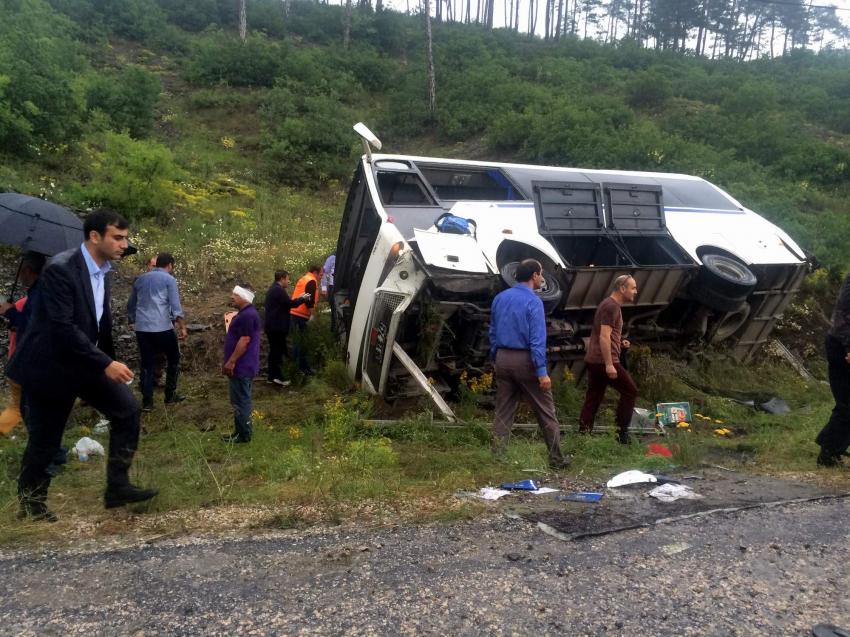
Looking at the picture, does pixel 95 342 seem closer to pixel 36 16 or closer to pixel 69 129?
pixel 69 129

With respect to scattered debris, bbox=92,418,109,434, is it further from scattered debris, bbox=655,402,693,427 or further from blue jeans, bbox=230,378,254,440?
scattered debris, bbox=655,402,693,427

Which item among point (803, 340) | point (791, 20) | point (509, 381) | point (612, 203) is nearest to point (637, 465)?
point (509, 381)

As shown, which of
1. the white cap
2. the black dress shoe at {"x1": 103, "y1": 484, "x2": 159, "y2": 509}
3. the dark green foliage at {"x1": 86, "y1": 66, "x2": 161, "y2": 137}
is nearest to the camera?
the black dress shoe at {"x1": 103, "y1": 484, "x2": 159, "y2": 509}

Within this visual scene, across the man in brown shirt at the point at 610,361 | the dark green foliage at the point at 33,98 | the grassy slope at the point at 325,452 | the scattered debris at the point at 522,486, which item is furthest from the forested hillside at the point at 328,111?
the scattered debris at the point at 522,486

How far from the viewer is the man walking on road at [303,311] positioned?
347 inches

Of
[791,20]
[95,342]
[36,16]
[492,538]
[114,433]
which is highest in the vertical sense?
[791,20]

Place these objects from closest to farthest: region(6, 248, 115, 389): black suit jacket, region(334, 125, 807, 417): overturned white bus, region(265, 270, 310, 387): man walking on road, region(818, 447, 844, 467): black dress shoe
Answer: region(6, 248, 115, 389): black suit jacket, region(818, 447, 844, 467): black dress shoe, region(334, 125, 807, 417): overturned white bus, region(265, 270, 310, 387): man walking on road

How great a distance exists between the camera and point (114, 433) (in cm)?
384

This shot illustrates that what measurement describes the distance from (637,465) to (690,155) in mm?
13883

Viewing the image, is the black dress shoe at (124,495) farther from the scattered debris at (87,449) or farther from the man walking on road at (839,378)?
the man walking on road at (839,378)

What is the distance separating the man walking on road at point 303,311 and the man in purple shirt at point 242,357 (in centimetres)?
247

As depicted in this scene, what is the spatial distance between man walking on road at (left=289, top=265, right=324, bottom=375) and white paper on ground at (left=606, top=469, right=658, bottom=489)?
453cm

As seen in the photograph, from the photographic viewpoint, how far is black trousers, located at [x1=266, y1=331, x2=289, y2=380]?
8484mm

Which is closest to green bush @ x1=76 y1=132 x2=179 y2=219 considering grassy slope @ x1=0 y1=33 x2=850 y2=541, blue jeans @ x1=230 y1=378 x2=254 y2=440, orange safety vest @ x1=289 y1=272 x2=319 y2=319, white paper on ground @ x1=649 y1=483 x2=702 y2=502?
grassy slope @ x1=0 y1=33 x2=850 y2=541
